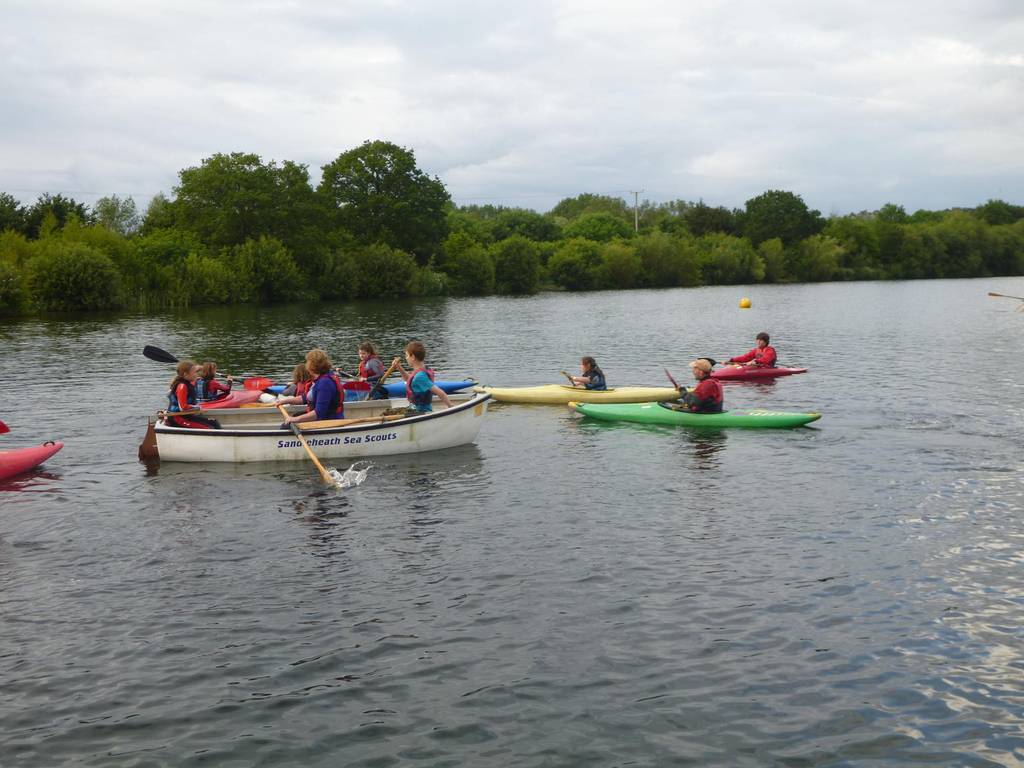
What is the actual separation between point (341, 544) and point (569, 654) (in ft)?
14.2

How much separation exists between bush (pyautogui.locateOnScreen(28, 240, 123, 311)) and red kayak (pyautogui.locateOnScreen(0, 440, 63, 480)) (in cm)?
4839

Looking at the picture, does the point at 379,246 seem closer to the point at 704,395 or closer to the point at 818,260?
the point at 818,260

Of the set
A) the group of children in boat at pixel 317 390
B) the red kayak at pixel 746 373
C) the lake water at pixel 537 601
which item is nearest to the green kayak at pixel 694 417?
the lake water at pixel 537 601

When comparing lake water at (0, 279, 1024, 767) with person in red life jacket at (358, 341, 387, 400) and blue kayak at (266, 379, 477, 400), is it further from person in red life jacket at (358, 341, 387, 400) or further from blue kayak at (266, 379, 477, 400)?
blue kayak at (266, 379, 477, 400)

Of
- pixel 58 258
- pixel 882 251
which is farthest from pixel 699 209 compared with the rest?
pixel 58 258

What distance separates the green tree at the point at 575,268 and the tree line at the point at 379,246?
159 millimetres

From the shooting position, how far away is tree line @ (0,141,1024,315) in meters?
65.1

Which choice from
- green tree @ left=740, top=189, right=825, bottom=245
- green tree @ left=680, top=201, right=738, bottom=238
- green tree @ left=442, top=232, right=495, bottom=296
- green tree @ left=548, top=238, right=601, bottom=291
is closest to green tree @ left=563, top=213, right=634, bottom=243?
green tree @ left=680, top=201, right=738, bottom=238

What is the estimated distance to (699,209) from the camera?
134375mm

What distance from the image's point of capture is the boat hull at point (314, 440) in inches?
634

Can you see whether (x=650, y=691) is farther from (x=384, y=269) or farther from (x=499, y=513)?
(x=384, y=269)

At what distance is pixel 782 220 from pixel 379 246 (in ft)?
220

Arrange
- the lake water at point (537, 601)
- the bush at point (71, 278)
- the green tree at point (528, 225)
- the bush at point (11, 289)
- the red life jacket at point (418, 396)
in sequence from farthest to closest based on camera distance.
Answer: the green tree at point (528, 225) < the bush at point (71, 278) < the bush at point (11, 289) < the red life jacket at point (418, 396) < the lake water at point (537, 601)

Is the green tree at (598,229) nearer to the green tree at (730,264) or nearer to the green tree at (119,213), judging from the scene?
the green tree at (730,264)
